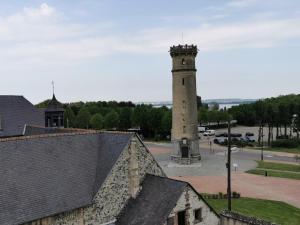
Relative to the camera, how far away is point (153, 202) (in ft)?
75.8

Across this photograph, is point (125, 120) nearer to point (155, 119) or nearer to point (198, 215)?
point (155, 119)

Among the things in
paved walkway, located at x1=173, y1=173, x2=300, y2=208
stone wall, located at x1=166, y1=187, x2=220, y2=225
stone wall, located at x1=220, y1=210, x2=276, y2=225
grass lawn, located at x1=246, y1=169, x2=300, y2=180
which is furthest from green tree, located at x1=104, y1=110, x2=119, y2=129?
stone wall, located at x1=220, y1=210, x2=276, y2=225

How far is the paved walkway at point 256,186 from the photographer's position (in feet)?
135

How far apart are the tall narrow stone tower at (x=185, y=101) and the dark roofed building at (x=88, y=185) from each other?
34.6 m

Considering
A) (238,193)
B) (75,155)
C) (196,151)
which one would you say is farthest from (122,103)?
(75,155)

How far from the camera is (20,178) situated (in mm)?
21344

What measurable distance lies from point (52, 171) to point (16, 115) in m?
22.6

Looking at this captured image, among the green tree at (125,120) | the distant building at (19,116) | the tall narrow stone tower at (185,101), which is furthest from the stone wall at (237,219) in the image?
the green tree at (125,120)

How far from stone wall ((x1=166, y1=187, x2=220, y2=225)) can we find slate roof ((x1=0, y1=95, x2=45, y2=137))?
24.4 metres

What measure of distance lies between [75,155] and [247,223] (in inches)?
442

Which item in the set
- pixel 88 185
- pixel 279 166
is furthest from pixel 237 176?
pixel 88 185

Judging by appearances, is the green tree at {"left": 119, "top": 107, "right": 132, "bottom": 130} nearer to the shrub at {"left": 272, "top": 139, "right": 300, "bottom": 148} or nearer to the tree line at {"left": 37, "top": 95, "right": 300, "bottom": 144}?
the tree line at {"left": 37, "top": 95, "right": 300, "bottom": 144}

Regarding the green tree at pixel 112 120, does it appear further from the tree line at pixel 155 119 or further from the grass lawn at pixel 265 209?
the grass lawn at pixel 265 209

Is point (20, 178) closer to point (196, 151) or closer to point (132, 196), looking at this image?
point (132, 196)
